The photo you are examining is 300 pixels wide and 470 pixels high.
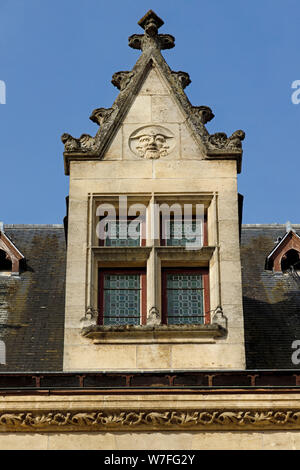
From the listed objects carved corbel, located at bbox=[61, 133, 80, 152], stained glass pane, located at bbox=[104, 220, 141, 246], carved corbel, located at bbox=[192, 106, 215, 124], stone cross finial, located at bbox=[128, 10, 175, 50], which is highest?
stone cross finial, located at bbox=[128, 10, 175, 50]

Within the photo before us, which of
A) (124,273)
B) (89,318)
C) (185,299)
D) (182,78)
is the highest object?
(182,78)

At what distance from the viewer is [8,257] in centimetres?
2164

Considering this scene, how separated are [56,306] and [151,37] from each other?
507cm

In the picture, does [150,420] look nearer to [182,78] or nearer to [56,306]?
[56,306]

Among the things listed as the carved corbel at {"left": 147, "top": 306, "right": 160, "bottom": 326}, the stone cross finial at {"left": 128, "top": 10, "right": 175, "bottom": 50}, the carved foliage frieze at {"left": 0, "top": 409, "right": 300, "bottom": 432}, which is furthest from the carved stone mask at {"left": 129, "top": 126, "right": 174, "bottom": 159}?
the carved foliage frieze at {"left": 0, "top": 409, "right": 300, "bottom": 432}

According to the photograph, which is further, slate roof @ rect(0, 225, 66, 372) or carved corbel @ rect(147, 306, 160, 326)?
slate roof @ rect(0, 225, 66, 372)

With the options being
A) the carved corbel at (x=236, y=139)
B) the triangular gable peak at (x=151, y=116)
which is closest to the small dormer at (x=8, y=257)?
the triangular gable peak at (x=151, y=116)

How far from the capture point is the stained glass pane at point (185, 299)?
1731 centimetres

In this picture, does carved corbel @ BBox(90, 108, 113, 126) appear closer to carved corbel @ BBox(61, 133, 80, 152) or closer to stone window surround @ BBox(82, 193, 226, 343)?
carved corbel @ BBox(61, 133, 80, 152)

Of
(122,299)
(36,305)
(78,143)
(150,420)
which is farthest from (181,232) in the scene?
(150,420)

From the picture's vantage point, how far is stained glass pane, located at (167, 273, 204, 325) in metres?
17.3

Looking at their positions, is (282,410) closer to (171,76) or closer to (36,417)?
(36,417)

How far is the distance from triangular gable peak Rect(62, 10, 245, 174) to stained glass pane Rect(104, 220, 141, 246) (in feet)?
3.93

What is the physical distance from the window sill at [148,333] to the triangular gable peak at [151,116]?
325cm
